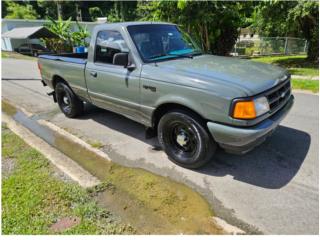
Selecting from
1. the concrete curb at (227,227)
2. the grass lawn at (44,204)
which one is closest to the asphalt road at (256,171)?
the concrete curb at (227,227)

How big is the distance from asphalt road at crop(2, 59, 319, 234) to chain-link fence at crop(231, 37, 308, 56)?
15.2 metres

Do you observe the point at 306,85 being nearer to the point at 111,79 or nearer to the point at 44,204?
the point at 111,79

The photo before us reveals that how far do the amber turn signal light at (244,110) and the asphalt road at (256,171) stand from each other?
913 millimetres

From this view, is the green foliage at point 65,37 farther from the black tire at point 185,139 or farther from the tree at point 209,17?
the black tire at point 185,139

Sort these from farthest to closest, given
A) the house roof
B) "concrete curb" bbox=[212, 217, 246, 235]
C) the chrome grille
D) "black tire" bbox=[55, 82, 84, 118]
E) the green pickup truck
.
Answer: the house roof → "black tire" bbox=[55, 82, 84, 118] → the chrome grille → the green pickup truck → "concrete curb" bbox=[212, 217, 246, 235]

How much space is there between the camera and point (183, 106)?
10.9ft

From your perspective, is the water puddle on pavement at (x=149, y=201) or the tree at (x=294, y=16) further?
the tree at (x=294, y=16)

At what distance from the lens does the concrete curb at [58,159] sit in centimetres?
337

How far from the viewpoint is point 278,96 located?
333 cm

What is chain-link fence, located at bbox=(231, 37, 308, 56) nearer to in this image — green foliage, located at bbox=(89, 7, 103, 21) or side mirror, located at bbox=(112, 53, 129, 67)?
side mirror, located at bbox=(112, 53, 129, 67)

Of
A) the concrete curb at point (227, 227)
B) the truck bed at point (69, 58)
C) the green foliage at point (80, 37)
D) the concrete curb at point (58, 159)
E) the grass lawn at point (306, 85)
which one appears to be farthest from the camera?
the green foliage at point (80, 37)

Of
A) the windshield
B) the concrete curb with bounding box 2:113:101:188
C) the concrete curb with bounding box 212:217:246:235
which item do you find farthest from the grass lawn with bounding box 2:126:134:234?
the windshield

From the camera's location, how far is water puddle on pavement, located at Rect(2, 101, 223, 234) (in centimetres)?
257

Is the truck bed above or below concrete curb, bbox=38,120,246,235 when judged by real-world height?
above
